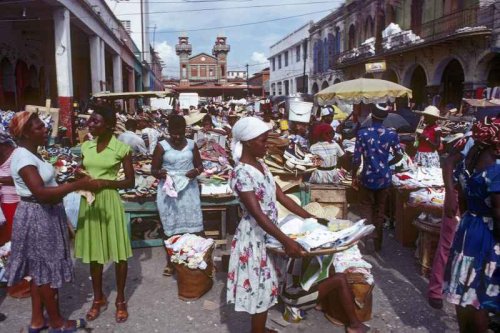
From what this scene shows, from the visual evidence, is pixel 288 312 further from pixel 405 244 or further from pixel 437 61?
pixel 437 61

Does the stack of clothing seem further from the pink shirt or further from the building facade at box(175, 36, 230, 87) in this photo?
the building facade at box(175, 36, 230, 87)

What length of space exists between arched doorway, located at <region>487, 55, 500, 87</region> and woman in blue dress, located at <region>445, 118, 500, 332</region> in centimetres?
1831

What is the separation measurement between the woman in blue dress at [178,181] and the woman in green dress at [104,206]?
0.94 m

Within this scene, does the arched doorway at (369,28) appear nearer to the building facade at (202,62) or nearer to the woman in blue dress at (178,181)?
the woman in blue dress at (178,181)

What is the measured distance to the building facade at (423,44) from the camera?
18062 mm

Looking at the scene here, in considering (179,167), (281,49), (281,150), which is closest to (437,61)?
(281,150)

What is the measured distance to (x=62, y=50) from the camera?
12.9 meters

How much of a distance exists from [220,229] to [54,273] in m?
3.04

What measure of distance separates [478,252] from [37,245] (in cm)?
331

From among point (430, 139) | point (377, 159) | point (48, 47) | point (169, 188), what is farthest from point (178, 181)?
point (48, 47)

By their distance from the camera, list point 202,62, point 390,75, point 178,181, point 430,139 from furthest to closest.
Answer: point 202,62 < point 390,75 < point 430,139 < point 178,181

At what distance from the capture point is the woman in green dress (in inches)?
146

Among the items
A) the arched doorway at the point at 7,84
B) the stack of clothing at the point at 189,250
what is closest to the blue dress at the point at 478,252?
the stack of clothing at the point at 189,250

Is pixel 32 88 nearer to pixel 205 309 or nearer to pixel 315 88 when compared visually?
pixel 205 309
